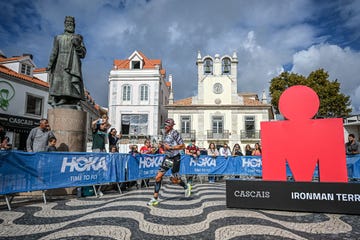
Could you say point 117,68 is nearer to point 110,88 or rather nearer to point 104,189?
point 110,88

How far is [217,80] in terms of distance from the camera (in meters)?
30.8

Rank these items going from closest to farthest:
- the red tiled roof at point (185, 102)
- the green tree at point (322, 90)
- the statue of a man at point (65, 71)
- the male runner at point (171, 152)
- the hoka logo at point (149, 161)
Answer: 1. the male runner at point (171, 152)
2. the statue of a man at point (65, 71)
3. the hoka logo at point (149, 161)
4. the green tree at point (322, 90)
5. the red tiled roof at point (185, 102)

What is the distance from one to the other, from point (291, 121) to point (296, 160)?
0.79 metres

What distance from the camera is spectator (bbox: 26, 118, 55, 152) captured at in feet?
19.5

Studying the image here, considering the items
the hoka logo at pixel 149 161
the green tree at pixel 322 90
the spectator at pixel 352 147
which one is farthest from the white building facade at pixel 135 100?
the spectator at pixel 352 147

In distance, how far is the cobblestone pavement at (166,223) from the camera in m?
2.91

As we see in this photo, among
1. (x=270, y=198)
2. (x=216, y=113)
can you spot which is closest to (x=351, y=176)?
(x=270, y=198)

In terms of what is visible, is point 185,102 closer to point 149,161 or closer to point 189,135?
point 189,135

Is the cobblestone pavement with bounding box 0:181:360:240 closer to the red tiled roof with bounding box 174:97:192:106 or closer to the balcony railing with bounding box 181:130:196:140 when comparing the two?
the balcony railing with bounding box 181:130:196:140

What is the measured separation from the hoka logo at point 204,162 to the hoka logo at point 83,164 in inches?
193

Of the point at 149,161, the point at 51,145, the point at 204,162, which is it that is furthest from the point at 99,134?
the point at 204,162

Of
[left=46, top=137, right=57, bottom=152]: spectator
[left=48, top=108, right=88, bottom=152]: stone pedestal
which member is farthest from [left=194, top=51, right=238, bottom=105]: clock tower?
[left=46, top=137, right=57, bottom=152]: spectator

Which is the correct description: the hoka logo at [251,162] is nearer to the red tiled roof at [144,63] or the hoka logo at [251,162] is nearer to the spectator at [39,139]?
the spectator at [39,139]

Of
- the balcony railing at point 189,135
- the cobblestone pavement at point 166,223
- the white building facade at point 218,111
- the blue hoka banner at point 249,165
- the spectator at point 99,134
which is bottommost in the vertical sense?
the cobblestone pavement at point 166,223
